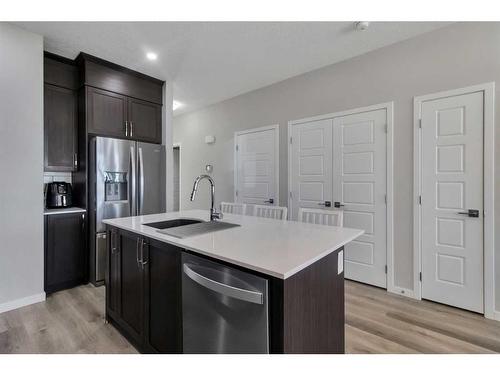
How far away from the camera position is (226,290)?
1119 mm

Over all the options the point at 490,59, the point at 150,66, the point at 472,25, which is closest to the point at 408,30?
the point at 472,25

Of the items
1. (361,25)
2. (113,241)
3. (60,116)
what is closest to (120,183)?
(60,116)

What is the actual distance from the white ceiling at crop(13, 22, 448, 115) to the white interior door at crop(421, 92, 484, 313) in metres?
0.87

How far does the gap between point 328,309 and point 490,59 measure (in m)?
2.49

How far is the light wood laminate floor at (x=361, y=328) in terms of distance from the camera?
1.79m

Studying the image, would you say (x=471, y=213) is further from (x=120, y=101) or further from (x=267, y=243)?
(x=120, y=101)

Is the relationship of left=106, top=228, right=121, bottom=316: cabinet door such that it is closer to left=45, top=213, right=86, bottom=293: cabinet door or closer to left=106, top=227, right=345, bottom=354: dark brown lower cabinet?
left=106, top=227, right=345, bottom=354: dark brown lower cabinet

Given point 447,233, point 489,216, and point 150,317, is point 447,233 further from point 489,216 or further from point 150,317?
point 150,317

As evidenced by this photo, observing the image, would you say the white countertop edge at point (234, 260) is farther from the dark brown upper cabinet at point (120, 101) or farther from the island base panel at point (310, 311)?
the dark brown upper cabinet at point (120, 101)

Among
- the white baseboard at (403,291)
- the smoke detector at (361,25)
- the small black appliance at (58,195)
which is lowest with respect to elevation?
the white baseboard at (403,291)

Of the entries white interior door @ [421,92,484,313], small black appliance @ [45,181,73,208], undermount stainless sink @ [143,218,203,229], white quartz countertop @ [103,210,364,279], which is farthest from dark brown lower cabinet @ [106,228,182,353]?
white interior door @ [421,92,484,313]

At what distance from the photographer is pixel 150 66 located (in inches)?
123

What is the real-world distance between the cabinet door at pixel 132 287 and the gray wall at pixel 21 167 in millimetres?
1283

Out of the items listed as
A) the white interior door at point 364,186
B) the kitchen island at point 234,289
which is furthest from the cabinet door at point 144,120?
the white interior door at point 364,186
